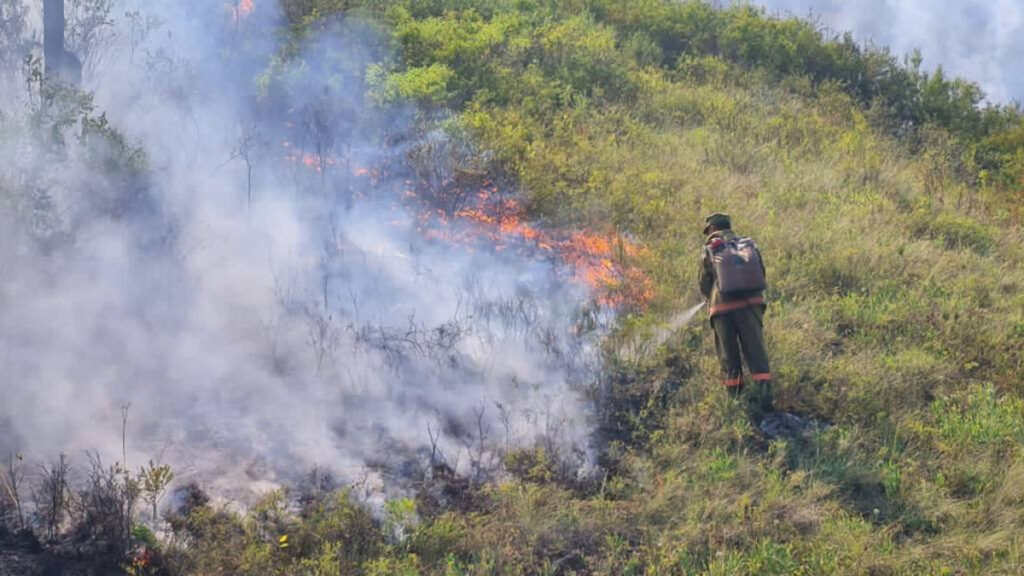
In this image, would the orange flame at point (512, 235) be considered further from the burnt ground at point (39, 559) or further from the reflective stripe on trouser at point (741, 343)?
the burnt ground at point (39, 559)

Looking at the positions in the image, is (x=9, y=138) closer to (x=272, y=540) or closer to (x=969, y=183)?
(x=272, y=540)

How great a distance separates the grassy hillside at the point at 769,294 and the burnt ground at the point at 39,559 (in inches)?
18.6

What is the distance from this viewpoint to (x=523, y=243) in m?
8.42

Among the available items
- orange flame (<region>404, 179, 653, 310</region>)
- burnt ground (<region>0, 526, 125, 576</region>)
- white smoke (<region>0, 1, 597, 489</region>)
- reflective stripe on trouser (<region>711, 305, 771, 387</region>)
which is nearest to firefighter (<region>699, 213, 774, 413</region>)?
reflective stripe on trouser (<region>711, 305, 771, 387</region>)

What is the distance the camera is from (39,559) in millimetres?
4566

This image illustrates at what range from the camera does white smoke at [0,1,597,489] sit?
18.8ft

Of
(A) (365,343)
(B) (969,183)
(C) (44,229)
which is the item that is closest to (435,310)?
(A) (365,343)

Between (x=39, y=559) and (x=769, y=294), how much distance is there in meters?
6.07

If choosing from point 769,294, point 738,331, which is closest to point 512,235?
point 769,294

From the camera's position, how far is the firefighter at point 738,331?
20.6ft

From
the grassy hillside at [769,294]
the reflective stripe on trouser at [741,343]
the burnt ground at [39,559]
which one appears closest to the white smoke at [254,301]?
the grassy hillside at [769,294]

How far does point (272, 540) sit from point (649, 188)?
19.5 ft

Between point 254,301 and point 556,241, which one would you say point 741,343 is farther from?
point 254,301

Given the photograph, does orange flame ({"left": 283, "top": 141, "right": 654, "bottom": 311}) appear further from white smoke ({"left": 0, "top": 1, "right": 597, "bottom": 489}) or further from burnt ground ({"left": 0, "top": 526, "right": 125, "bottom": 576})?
burnt ground ({"left": 0, "top": 526, "right": 125, "bottom": 576})
